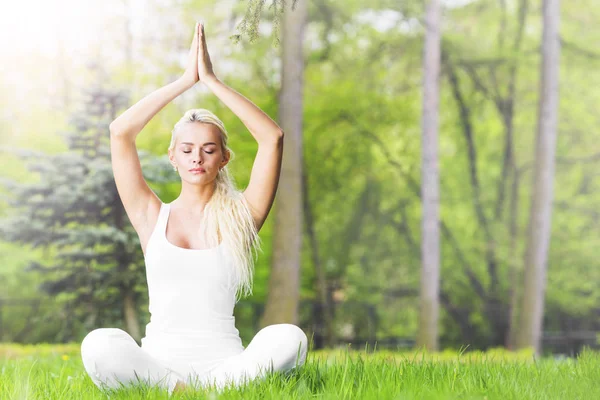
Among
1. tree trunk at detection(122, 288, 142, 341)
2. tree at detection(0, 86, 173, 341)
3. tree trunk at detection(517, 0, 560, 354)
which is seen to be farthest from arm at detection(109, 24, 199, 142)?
tree trunk at detection(517, 0, 560, 354)

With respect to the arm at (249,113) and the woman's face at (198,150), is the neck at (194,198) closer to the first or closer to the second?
the woman's face at (198,150)

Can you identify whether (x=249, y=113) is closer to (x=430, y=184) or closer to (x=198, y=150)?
(x=198, y=150)

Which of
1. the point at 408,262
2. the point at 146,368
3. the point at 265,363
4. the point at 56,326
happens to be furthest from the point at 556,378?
the point at 408,262

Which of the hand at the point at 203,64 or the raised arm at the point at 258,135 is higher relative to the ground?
the hand at the point at 203,64

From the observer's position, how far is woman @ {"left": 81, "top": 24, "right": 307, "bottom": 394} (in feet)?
10.0

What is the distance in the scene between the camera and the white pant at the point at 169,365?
2.99 m

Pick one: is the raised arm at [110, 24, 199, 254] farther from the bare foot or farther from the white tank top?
the bare foot

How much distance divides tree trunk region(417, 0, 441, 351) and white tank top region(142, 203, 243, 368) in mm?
8995

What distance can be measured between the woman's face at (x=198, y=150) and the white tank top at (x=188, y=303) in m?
0.33

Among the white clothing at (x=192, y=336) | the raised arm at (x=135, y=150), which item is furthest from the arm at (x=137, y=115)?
the white clothing at (x=192, y=336)

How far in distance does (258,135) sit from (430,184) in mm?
8955

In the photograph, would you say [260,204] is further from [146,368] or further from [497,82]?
[497,82]

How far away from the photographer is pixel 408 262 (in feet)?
59.5

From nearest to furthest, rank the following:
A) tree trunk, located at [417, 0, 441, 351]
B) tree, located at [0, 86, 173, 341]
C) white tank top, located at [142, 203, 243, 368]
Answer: white tank top, located at [142, 203, 243, 368] < tree, located at [0, 86, 173, 341] < tree trunk, located at [417, 0, 441, 351]
